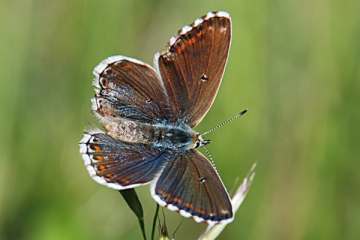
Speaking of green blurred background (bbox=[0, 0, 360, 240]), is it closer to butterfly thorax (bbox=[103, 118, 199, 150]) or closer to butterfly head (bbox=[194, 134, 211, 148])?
butterfly thorax (bbox=[103, 118, 199, 150])

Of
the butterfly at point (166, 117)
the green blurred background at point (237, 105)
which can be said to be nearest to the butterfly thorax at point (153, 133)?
the butterfly at point (166, 117)

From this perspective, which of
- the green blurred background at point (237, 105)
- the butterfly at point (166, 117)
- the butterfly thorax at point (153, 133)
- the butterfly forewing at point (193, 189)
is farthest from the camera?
the green blurred background at point (237, 105)

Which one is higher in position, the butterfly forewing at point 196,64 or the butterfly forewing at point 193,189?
the butterfly forewing at point 196,64

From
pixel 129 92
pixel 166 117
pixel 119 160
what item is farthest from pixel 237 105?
pixel 119 160

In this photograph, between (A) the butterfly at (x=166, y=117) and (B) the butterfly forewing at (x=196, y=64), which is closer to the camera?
(A) the butterfly at (x=166, y=117)

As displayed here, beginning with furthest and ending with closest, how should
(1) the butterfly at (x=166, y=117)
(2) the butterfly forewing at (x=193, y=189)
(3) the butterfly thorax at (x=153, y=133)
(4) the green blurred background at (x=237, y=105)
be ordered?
(4) the green blurred background at (x=237, y=105), (3) the butterfly thorax at (x=153, y=133), (1) the butterfly at (x=166, y=117), (2) the butterfly forewing at (x=193, y=189)

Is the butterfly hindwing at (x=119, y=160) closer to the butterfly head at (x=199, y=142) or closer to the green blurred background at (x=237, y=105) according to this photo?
the butterfly head at (x=199, y=142)

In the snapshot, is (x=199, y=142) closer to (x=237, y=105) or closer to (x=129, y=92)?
(x=129, y=92)
